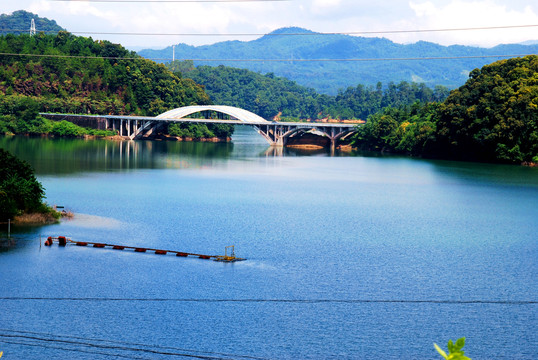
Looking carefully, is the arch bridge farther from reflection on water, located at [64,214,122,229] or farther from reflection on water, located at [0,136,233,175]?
reflection on water, located at [64,214,122,229]

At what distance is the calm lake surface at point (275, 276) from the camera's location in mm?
17750

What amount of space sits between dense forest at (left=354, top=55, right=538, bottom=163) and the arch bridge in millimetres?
19712

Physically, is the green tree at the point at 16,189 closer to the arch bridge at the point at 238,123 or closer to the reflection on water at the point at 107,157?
Answer: the reflection on water at the point at 107,157

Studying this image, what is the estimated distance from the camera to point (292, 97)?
581ft

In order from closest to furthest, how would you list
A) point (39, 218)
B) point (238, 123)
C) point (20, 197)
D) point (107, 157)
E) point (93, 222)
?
point (20, 197) → point (39, 218) → point (93, 222) → point (107, 157) → point (238, 123)

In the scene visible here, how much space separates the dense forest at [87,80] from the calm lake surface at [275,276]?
63611 mm

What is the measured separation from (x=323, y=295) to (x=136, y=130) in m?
79.9

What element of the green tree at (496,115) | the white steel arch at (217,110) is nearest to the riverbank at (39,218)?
the green tree at (496,115)

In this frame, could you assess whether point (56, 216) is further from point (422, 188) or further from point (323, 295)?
point (422, 188)

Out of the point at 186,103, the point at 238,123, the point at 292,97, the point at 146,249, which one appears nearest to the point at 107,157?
the point at 238,123

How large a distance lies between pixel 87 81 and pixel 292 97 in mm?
77373

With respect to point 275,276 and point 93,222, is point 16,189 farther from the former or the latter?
point 275,276

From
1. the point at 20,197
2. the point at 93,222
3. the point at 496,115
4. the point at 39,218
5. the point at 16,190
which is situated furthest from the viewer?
the point at 496,115

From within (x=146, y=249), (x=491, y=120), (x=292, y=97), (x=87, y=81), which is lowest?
(x=146, y=249)
